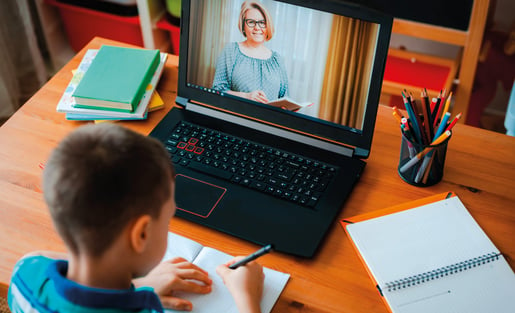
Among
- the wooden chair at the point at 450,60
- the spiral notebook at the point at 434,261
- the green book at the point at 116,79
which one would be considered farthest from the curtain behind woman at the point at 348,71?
the wooden chair at the point at 450,60

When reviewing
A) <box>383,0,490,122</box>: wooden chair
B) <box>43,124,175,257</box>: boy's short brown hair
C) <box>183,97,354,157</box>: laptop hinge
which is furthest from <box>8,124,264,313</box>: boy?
<box>383,0,490,122</box>: wooden chair

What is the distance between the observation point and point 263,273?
90cm

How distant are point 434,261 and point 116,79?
2.54 feet

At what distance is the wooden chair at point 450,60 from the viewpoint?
5.90 feet

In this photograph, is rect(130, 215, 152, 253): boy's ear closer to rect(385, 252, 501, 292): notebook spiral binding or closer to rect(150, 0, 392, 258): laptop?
rect(150, 0, 392, 258): laptop

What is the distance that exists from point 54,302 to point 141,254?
0.43 ft

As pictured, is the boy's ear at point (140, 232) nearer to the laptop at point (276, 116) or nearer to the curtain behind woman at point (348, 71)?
the laptop at point (276, 116)

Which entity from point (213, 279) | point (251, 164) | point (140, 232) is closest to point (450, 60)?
point (251, 164)

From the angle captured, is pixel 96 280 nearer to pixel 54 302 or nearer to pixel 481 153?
pixel 54 302

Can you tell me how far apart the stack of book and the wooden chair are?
3.19 feet

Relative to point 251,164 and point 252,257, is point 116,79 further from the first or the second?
point 252,257

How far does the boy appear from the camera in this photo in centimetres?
64

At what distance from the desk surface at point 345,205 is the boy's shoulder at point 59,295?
120mm

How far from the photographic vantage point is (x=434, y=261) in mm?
908
